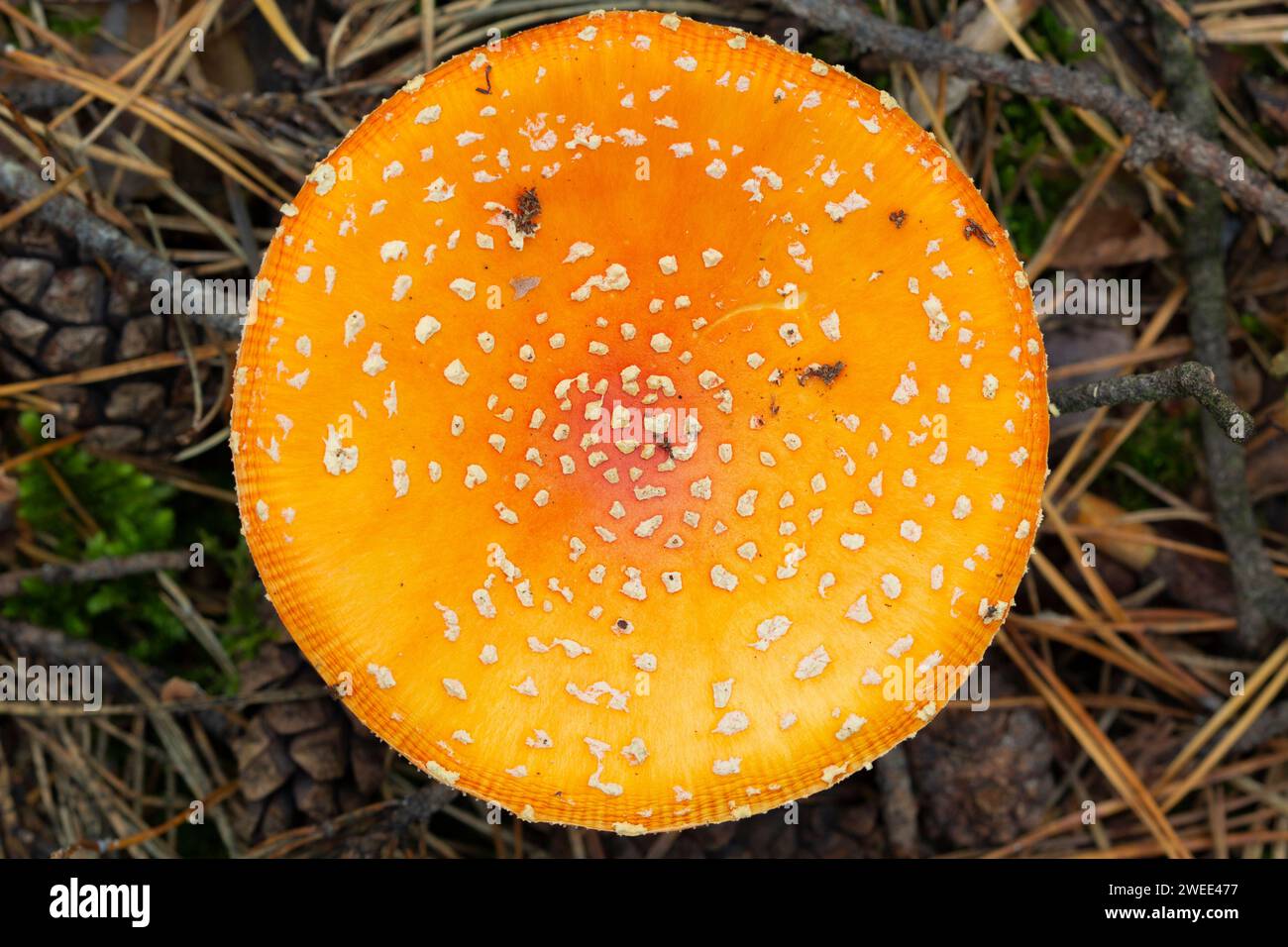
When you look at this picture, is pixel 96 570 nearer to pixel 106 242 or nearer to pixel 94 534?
pixel 94 534

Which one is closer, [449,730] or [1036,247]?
[449,730]

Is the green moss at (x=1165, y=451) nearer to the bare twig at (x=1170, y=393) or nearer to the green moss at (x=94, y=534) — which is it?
the bare twig at (x=1170, y=393)

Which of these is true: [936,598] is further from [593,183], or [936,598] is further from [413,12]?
[413,12]

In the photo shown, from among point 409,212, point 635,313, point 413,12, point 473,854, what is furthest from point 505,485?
point 413,12

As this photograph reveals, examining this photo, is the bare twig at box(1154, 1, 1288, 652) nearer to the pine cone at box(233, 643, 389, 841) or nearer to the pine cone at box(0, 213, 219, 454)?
the pine cone at box(233, 643, 389, 841)

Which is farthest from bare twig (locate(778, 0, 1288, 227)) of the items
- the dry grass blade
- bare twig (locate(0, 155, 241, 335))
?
bare twig (locate(0, 155, 241, 335))
